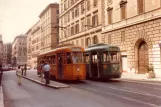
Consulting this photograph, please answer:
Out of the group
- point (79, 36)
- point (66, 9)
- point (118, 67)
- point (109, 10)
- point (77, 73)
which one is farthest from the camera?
point (66, 9)

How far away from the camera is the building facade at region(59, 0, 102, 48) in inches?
1672

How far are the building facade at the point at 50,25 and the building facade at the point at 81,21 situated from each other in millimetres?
10950

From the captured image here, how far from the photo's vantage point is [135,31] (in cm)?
3100

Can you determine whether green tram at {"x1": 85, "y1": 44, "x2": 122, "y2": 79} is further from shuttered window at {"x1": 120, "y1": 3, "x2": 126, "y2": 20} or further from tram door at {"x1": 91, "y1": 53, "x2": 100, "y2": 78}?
shuttered window at {"x1": 120, "y1": 3, "x2": 126, "y2": 20}

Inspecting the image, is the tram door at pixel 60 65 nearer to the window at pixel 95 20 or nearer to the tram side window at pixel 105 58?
the tram side window at pixel 105 58

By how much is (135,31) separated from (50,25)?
47.8 metres

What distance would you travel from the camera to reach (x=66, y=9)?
196 feet

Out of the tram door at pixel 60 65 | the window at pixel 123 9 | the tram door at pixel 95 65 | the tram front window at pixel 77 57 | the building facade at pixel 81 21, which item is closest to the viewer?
the tram front window at pixel 77 57

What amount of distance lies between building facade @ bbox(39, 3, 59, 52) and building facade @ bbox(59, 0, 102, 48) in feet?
35.9

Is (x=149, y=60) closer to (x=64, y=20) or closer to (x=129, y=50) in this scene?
(x=129, y=50)

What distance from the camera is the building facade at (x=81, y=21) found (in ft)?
139

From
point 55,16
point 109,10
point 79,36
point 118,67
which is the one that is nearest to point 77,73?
point 118,67

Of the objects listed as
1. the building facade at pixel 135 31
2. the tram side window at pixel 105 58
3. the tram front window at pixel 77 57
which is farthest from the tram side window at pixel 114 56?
the building facade at pixel 135 31

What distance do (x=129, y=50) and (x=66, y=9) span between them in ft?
100.0
